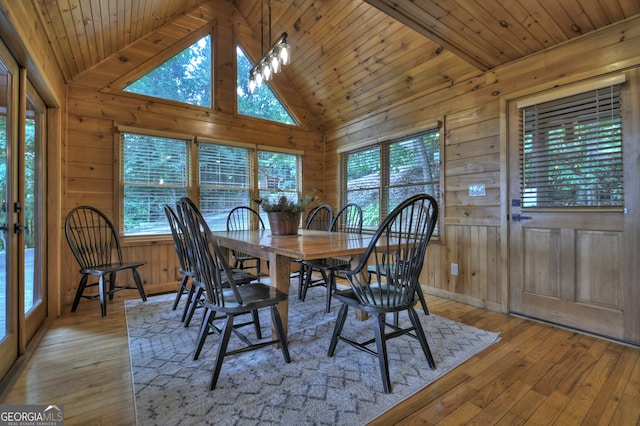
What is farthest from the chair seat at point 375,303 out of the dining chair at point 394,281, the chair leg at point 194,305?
the chair leg at point 194,305

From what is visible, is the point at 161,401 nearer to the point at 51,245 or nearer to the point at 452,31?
the point at 51,245

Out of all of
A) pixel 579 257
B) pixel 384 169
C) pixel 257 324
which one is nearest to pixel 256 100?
pixel 384 169

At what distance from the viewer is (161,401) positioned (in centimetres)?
146

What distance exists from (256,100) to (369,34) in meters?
1.75

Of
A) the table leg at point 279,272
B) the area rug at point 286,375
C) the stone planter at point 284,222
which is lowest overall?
the area rug at point 286,375

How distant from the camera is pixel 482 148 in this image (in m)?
2.93

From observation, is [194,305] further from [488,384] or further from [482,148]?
[482,148]

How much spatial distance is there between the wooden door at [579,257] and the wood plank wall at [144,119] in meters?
3.19

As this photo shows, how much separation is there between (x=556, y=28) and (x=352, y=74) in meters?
2.16

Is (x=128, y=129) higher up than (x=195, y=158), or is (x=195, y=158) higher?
(x=128, y=129)

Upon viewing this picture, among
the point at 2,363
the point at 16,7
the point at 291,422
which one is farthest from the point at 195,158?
the point at 291,422

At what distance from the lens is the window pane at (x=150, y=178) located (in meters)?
3.43

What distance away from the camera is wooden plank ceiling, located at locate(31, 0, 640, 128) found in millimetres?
2105

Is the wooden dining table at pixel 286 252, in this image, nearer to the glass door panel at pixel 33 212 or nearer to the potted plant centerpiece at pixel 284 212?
the potted plant centerpiece at pixel 284 212
